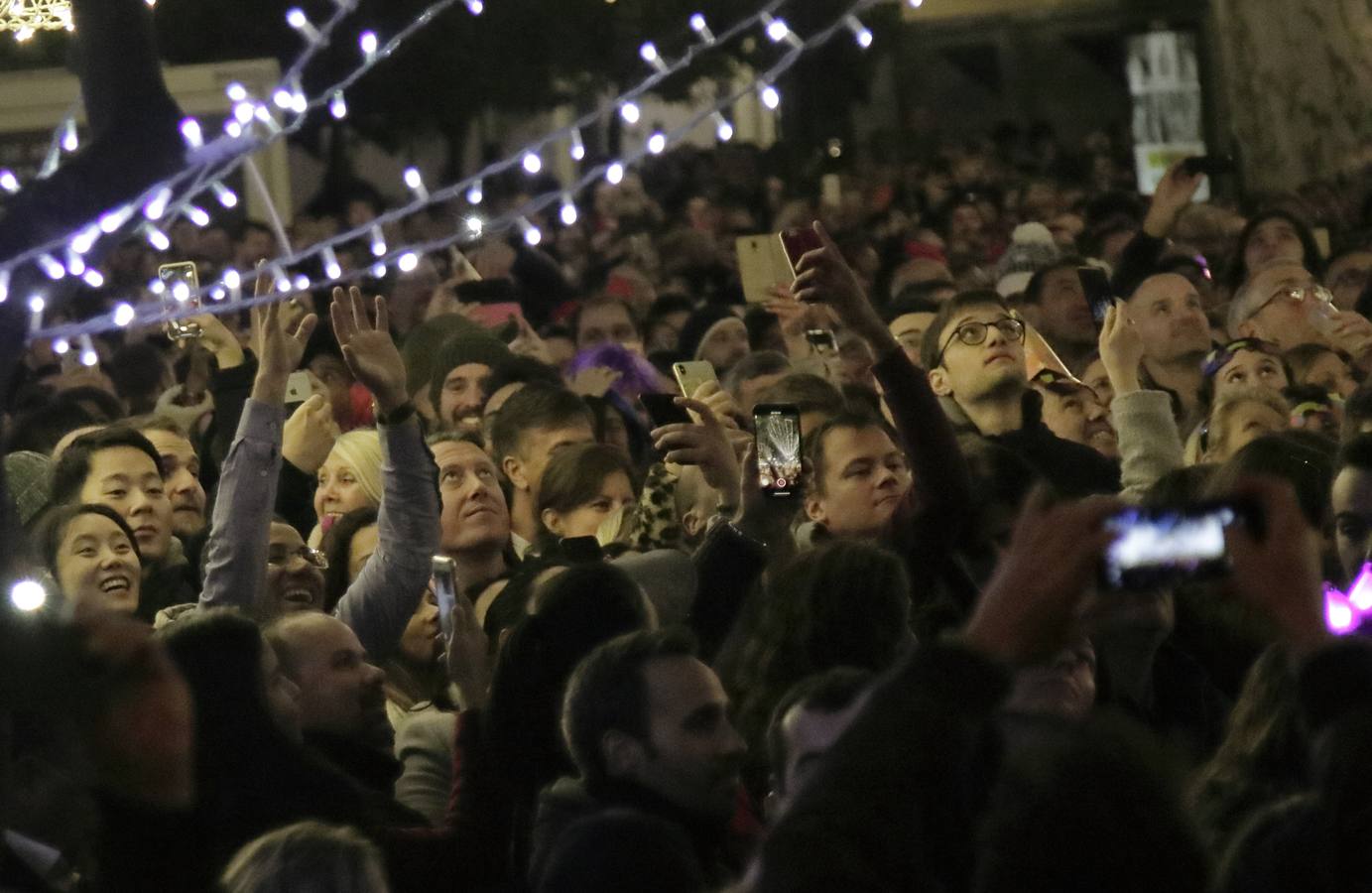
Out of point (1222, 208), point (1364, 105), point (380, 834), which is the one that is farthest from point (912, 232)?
point (380, 834)

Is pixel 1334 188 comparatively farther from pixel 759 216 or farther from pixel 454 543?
pixel 454 543

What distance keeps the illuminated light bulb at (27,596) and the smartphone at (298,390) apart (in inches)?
154

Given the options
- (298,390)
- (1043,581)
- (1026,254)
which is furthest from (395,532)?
(1026,254)

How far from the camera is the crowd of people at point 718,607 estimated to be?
2861 millimetres

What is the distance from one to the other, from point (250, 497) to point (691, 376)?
1592mm

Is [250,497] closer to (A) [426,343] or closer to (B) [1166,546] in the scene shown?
(A) [426,343]

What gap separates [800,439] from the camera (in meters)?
5.96

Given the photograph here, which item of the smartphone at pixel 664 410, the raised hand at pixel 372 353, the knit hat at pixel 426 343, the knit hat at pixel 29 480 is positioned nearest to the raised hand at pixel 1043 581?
the raised hand at pixel 372 353

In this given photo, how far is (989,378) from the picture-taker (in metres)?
6.82

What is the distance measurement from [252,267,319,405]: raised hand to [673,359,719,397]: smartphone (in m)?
0.98

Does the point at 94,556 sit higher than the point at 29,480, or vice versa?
the point at 29,480

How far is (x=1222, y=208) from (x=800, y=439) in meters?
8.89

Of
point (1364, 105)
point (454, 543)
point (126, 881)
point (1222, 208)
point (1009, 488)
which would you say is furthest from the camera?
point (1364, 105)

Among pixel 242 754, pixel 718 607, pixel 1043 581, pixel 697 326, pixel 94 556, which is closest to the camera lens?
pixel 1043 581
